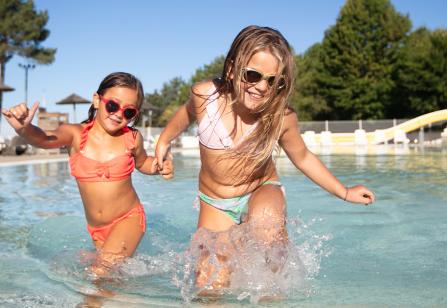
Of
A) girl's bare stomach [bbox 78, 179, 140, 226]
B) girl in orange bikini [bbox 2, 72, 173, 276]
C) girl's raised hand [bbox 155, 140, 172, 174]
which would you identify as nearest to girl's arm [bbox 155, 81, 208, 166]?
girl's raised hand [bbox 155, 140, 172, 174]

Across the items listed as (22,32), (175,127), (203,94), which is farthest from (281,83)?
(22,32)

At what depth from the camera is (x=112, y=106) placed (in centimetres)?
332

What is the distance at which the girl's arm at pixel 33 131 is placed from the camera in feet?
9.28

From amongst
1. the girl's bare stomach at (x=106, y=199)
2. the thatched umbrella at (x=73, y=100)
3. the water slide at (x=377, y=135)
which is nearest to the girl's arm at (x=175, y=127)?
the girl's bare stomach at (x=106, y=199)

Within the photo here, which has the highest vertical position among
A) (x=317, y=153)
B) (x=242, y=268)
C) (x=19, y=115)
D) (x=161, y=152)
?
(x=19, y=115)

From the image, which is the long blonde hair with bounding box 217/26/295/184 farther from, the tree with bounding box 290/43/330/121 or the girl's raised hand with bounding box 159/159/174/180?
the tree with bounding box 290/43/330/121

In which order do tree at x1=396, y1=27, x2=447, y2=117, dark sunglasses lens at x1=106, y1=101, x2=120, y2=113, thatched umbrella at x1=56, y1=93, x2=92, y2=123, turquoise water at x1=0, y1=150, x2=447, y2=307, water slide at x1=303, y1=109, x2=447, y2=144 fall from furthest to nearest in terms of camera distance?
tree at x1=396, y1=27, x2=447, y2=117, water slide at x1=303, y1=109, x2=447, y2=144, thatched umbrella at x1=56, y1=93, x2=92, y2=123, dark sunglasses lens at x1=106, y1=101, x2=120, y2=113, turquoise water at x1=0, y1=150, x2=447, y2=307

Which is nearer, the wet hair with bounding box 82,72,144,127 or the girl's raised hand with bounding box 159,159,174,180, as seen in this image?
the girl's raised hand with bounding box 159,159,174,180

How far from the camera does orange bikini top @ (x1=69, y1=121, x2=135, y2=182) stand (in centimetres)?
336

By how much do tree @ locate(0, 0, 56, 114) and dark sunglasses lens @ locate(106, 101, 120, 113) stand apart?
113 ft

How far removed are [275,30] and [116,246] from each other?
5.43 feet

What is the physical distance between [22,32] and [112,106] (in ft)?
119

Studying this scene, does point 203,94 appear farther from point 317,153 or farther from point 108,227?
point 317,153

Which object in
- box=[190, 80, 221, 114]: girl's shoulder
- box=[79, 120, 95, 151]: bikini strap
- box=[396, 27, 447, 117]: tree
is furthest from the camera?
box=[396, 27, 447, 117]: tree
